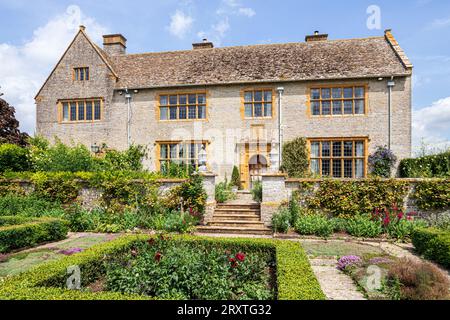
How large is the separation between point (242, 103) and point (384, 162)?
8489 mm

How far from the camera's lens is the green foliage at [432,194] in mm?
10906

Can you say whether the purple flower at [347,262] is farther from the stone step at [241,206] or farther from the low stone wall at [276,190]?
the stone step at [241,206]

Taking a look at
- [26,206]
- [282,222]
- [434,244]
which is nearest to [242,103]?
[282,222]

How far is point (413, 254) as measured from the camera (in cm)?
848

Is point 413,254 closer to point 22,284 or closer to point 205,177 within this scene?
point 205,177

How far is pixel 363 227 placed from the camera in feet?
34.4

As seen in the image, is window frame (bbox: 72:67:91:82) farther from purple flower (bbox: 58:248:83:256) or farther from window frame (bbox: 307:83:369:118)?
purple flower (bbox: 58:248:83:256)

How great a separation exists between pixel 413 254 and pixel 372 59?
12882 millimetres

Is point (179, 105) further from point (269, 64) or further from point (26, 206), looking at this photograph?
point (26, 206)

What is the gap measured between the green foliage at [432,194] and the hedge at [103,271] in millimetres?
6721

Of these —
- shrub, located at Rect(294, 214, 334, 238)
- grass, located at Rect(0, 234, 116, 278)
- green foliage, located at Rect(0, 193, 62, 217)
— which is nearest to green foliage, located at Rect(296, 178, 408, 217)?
shrub, located at Rect(294, 214, 334, 238)

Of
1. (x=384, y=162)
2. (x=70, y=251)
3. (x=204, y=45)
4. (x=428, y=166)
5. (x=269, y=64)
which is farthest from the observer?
(x=204, y=45)

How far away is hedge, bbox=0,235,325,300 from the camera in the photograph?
420cm

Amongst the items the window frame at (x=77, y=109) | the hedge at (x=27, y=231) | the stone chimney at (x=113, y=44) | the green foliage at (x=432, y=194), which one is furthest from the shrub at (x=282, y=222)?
the stone chimney at (x=113, y=44)
